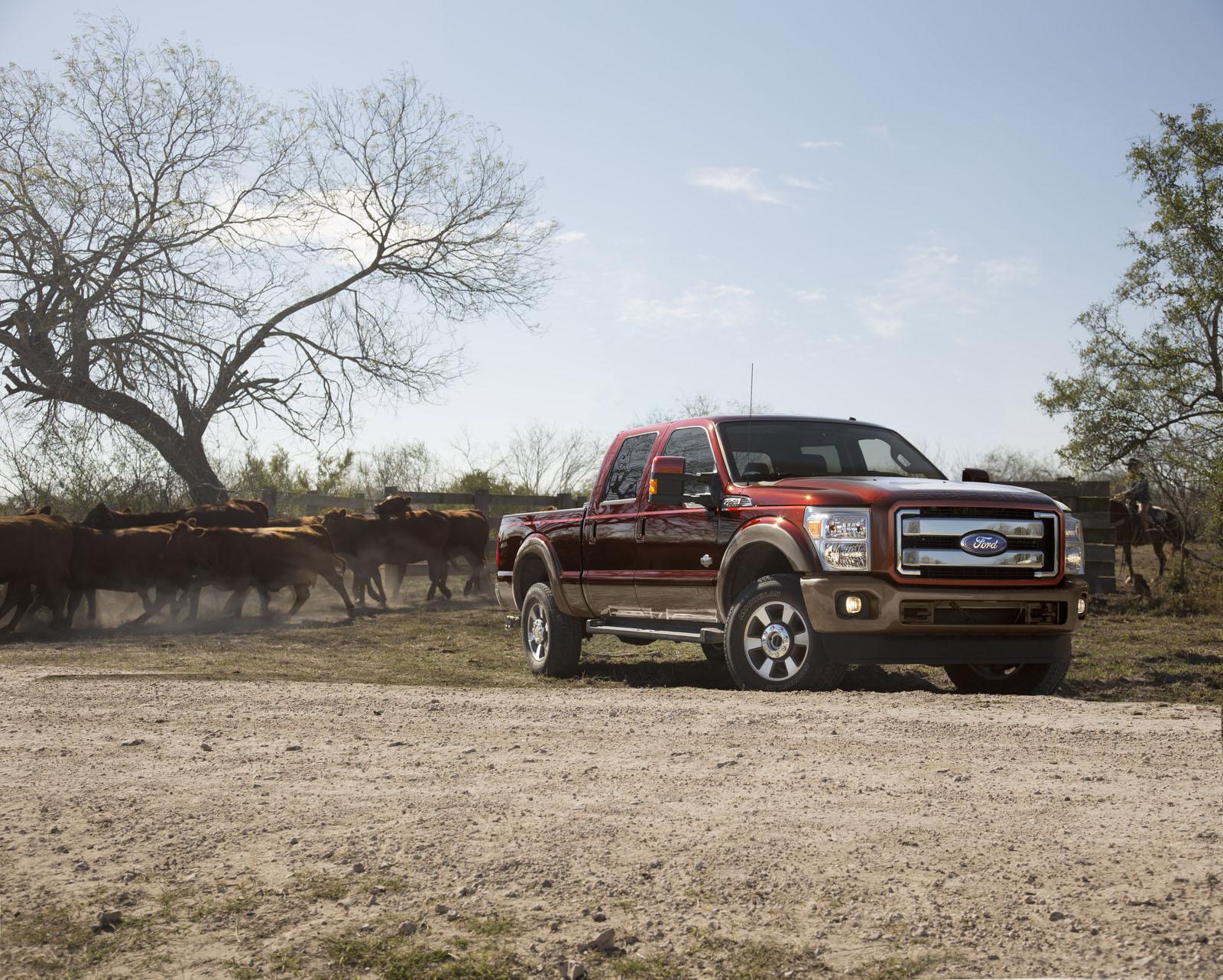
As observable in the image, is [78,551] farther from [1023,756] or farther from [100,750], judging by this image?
[1023,756]

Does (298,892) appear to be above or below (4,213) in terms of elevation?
below

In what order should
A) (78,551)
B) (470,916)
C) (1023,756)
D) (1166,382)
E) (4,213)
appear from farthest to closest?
(4,213) < (1166,382) < (78,551) < (1023,756) < (470,916)

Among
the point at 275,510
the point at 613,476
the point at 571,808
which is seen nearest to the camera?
the point at 571,808

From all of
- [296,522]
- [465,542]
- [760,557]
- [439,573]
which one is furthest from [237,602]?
[760,557]

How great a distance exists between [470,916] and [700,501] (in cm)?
572

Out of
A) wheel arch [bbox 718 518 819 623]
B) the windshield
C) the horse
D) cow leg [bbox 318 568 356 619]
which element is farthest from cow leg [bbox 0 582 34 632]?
the horse

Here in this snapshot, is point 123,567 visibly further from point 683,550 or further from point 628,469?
point 683,550

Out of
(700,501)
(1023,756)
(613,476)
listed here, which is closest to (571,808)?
(1023,756)

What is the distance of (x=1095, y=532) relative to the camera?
2005 cm

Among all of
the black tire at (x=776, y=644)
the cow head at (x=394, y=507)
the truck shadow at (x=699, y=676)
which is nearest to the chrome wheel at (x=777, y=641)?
the black tire at (x=776, y=644)

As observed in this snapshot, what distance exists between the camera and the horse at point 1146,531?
21.2 m

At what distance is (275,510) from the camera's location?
27.3m

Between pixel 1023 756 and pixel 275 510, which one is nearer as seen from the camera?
pixel 1023 756

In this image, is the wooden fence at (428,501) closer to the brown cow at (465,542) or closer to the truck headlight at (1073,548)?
the brown cow at (465,542)
